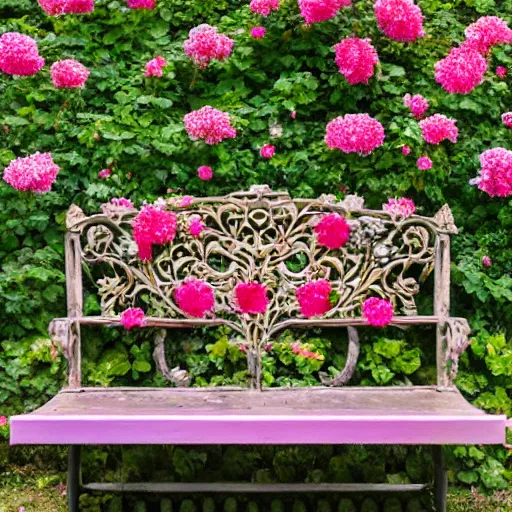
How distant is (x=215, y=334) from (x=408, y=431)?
115 centimetres

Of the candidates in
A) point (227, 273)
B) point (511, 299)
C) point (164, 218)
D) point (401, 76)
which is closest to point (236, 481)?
point (227, 273)

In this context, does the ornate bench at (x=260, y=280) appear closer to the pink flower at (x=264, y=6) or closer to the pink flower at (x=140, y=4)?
the pink flower at (x=264, y=6)

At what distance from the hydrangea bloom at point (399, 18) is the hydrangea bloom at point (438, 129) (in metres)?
0.39

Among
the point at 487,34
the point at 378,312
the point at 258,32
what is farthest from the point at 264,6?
the point at 378,312

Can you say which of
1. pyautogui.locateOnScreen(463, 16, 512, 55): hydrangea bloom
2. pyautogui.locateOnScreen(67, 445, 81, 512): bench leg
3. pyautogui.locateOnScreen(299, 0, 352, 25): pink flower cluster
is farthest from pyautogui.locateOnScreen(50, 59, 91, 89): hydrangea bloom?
pyautogui.locateOnScreen(463, 16, 512, 55): hydrangea bloom

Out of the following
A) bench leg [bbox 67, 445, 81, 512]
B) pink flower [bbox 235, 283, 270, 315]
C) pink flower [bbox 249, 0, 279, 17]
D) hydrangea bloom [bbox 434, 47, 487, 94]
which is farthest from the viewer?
pink flower [bbox 249, 0, 279, 17]

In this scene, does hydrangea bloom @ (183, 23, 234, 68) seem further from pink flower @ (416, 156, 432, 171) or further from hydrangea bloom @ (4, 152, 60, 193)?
pink flower @ (416, 156, 432, 171)

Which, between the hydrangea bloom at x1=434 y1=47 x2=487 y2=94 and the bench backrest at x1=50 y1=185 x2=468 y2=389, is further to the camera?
the hydrangea bloom at x1=434 y1=47 x2=487 y2=94

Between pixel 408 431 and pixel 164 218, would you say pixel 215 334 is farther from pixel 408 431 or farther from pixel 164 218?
pixel 408 431

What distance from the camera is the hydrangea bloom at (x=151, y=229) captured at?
3105 millimetres

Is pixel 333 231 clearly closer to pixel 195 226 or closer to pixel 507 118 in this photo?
pixel 195 226

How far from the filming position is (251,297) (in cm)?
310

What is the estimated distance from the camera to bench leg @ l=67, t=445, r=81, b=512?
114 inches

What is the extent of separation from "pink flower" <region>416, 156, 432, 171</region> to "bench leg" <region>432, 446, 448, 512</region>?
1167 millimetres
